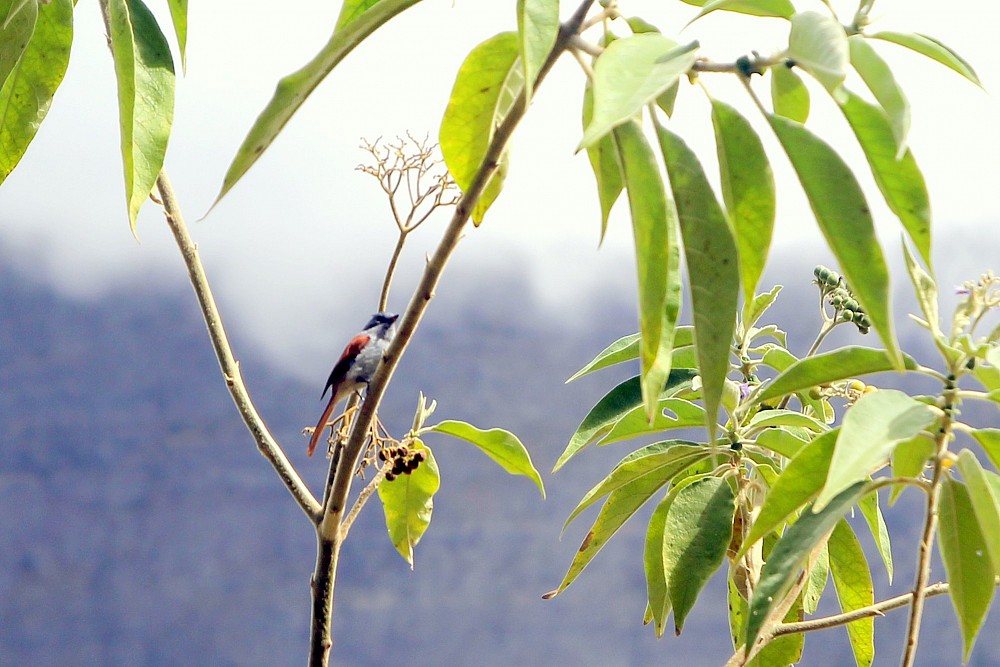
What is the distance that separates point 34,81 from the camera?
92 cm

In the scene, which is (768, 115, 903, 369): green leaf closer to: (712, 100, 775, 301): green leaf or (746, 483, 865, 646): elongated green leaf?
(712, 100, 775, 301): green leaf

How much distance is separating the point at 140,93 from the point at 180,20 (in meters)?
0.11

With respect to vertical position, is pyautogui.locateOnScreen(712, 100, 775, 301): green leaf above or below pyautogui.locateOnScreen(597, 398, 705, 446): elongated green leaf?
above

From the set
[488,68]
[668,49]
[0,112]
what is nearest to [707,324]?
[668,49]

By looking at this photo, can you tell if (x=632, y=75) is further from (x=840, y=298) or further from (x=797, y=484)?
(x=840, y=298)

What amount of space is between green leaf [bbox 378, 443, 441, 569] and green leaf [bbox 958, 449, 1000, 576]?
480 millimetres

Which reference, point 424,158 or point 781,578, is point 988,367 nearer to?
point 781,578

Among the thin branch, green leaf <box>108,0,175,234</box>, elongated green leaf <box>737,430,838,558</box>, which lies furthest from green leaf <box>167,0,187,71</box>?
elongated green leaf <box>737,430,838,558</box>

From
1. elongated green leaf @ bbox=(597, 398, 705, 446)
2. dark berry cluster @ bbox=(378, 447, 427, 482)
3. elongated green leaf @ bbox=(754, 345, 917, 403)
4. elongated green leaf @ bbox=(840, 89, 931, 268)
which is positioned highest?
elongated green leaf @ bbox=(840, 89, 931, 268)

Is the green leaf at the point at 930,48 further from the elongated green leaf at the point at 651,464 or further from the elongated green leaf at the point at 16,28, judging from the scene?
the elongated green leaf at the point at 16,28

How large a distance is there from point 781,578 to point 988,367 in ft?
0.71

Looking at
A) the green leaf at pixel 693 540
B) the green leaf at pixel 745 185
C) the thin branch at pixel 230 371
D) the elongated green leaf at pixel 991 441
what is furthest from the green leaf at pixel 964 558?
the thin branch at pixel 230 371

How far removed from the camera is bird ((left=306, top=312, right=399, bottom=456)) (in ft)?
3.46

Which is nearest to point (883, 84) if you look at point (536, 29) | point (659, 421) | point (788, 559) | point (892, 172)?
point (892, 172)
